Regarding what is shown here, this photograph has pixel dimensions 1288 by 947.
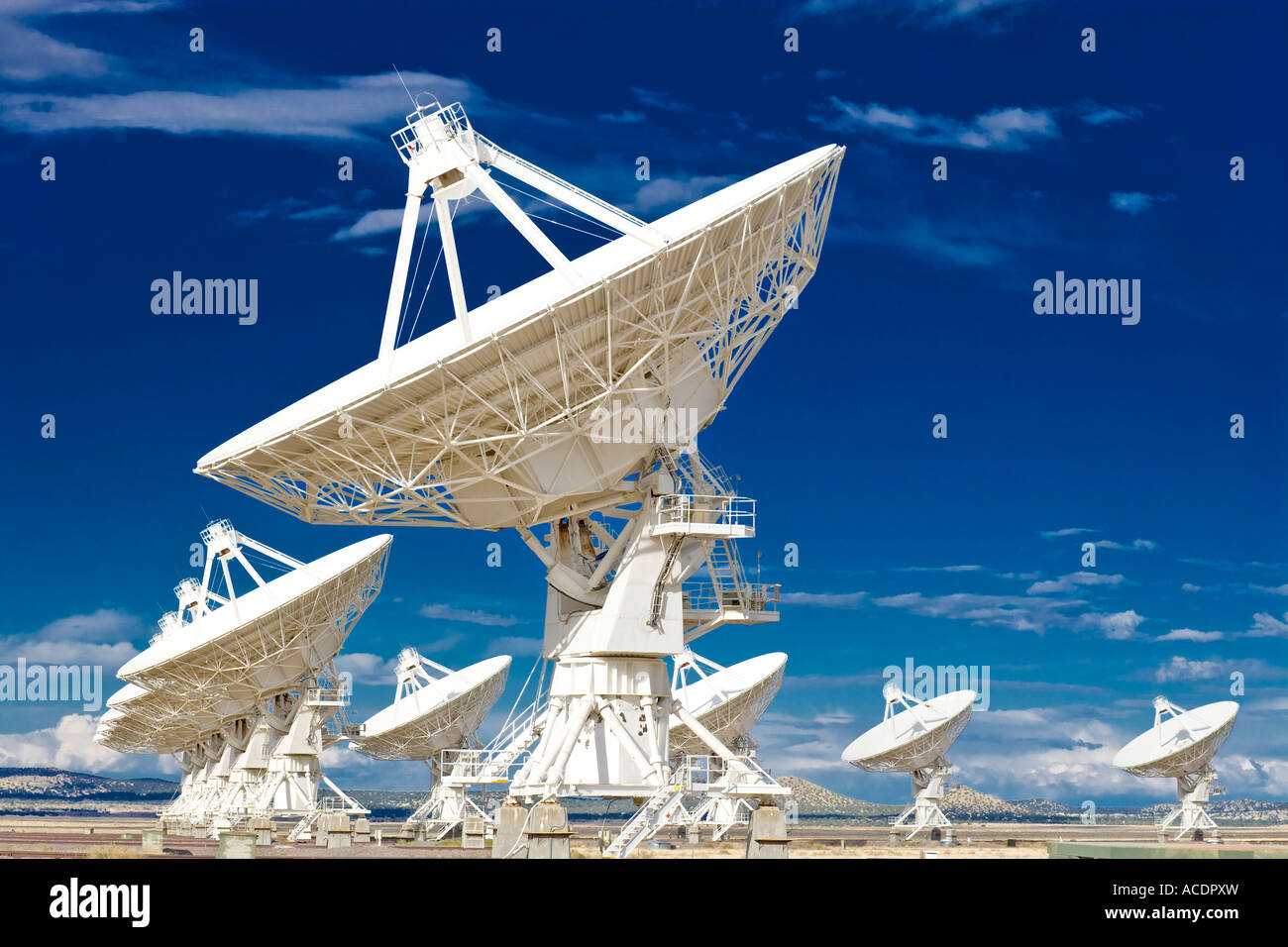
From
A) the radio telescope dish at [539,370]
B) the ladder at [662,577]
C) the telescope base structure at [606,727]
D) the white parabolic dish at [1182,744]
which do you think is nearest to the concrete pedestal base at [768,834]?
the telescope base structure at [606,727]

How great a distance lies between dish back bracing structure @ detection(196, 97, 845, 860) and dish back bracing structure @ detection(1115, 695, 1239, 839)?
32637 millimetres

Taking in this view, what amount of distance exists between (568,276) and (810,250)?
643 cm

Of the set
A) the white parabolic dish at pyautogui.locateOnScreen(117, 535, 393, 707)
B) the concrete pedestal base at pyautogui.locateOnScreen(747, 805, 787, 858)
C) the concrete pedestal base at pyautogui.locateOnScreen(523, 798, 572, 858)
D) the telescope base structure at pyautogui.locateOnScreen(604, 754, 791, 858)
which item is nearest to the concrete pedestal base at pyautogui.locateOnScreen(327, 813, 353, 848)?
the white parabolic dish at pyautogui.locateOnScreen(117, 535, 393, 707)

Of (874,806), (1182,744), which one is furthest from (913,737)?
(874,806)

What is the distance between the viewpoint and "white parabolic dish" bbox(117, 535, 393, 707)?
4241 centimetres

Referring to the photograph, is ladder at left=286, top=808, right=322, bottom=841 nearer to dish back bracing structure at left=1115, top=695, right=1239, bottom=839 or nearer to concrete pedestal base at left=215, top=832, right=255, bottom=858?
concrete pedestal base at left=215, top=832, right=255, bottom=858

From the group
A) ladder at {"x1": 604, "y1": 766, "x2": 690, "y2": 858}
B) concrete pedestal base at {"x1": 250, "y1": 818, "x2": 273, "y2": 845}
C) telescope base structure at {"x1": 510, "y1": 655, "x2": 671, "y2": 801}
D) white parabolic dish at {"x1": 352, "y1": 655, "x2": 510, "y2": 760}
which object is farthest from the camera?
white parabolic dish at {"x1": 352, "y1": 655, "x2": 510, "y2": 760}

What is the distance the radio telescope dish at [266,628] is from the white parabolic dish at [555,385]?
13.4 meters

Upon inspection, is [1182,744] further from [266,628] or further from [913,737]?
[266,628]

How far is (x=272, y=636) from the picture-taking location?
143 feet

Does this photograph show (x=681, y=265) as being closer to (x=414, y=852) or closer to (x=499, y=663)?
(x=414, y=852)

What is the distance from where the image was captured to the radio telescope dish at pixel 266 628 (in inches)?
1672

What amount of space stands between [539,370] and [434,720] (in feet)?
93.1

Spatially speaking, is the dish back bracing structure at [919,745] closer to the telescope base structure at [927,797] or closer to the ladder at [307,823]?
the telescope base structure at [927,797]
